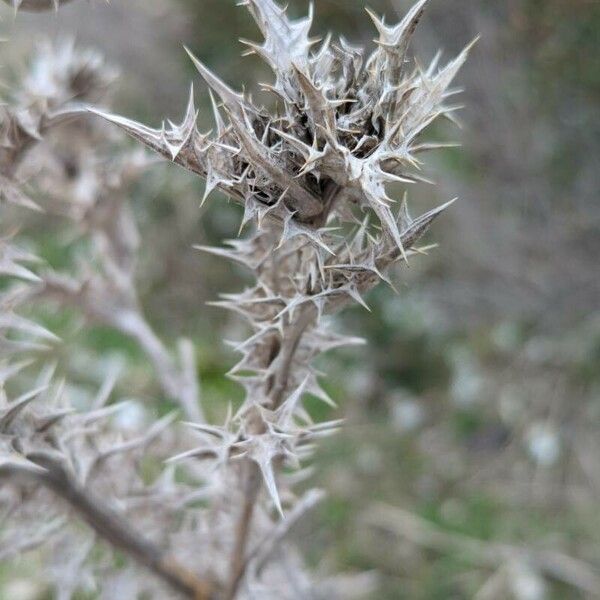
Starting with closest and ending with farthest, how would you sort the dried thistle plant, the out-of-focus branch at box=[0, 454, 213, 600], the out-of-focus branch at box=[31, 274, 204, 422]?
the dried thistle plant, the out-of-focus branch at box=[0, 454, 213, 600], the out-of-focus branch at box=[31, 274, 204, 422]

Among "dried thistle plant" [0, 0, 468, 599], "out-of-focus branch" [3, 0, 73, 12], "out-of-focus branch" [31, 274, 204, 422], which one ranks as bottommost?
"out-of-focus branch" [31, 274, 204, 422]

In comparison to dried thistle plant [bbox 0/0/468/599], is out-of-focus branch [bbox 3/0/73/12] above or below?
above

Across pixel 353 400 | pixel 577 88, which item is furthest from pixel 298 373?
pixel 577 88

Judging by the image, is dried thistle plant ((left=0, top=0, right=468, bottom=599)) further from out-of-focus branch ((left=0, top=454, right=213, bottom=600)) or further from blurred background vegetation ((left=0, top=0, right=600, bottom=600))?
blurred background vegetation ((left=0, top=0, right=600, bottom=600))

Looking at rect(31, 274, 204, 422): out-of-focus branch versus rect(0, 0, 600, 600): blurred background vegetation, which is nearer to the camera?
rect(31, 274, 204, 422): out-of-focus branch

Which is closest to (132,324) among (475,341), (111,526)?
(111,526)

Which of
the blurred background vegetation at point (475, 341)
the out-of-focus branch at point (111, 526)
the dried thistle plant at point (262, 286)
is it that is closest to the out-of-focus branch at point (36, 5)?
the dried thistle plant at point (262, 286)

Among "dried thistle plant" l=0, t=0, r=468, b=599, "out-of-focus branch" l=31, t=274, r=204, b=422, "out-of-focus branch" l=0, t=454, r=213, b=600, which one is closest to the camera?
"dried thistle plant" l=0, t=0, r=468, b=599

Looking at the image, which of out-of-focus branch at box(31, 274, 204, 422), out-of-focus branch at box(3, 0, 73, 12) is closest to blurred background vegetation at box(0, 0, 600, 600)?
out-of-focus branch at box(31, 274, 204, 422)
